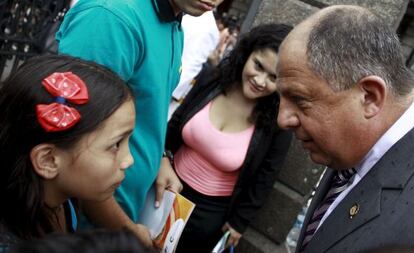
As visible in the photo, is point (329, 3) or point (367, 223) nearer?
point (367, 223)

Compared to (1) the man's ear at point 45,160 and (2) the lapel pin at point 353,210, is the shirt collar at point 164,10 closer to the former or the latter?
(1) the man's ear at point 45,160

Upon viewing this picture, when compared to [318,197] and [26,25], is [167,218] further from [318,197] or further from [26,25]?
[26,25]

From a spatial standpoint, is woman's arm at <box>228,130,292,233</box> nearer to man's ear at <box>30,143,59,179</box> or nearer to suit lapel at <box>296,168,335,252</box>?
suit lapel at <box>296,168,335,252</box>

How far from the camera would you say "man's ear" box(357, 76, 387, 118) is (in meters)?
1.28

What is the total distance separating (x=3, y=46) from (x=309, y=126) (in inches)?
124

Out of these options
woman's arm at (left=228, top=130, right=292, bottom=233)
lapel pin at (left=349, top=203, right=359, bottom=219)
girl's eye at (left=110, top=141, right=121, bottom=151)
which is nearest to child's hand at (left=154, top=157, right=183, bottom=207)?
woman's arm at (left=228, top=130, right=292, bottom=233)

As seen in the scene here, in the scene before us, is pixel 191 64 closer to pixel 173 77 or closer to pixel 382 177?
pixel 173 77

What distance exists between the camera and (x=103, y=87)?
53.3 inches

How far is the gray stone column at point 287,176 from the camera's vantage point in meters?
2.49

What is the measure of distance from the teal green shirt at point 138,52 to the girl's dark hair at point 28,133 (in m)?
0.12

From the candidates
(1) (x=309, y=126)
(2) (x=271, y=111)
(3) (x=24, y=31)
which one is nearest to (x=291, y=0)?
(2) (x=271, y=111)

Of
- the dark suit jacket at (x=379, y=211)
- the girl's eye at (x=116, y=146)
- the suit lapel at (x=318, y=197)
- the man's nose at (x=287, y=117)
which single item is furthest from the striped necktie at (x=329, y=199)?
the girl's eye at (x=116, y=146)

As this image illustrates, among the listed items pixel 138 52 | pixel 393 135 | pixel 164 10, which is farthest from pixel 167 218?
pixel 393 135

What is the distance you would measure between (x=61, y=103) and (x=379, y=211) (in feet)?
3.38
